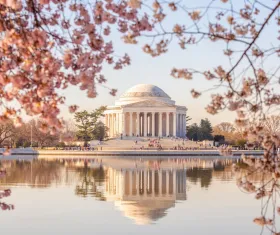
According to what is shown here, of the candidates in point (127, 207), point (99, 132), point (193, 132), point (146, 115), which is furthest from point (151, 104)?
point (127, 207)

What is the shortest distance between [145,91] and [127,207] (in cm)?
9457

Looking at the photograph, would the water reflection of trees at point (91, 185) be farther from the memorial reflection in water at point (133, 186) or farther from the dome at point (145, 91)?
the dome at point (145, 91)

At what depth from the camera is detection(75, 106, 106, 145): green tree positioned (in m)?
96.9

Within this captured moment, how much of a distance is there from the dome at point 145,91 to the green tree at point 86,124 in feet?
56.2

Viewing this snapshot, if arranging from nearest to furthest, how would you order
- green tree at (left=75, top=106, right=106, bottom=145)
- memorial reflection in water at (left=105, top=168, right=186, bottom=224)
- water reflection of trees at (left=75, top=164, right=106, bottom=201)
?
1. memorial reflection in water at (left=105, top=168, right=186, bottom=224)
2. water reflection of trees at (left=75, top=164, right=106, bottom=201)
3. green tree at (left=75, top=106, right=106, bottom=145)

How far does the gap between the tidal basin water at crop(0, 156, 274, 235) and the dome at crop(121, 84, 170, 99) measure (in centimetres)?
8179

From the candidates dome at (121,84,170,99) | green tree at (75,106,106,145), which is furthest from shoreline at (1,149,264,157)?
dome at (121,84,170,99)

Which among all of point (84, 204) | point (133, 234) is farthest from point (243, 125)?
point (84, 204)

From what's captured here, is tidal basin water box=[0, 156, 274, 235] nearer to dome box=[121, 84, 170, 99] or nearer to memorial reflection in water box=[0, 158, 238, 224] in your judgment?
memorial reflection in water box=[0, 158, 238, 224]

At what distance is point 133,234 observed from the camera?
16.5 metres

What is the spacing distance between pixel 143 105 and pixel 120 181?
77620 millimetres

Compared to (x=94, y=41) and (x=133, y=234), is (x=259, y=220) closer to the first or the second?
(x=94, y=41)

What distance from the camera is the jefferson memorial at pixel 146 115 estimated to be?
109500 millimetres

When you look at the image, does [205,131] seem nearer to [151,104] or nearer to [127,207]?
[151,104]
